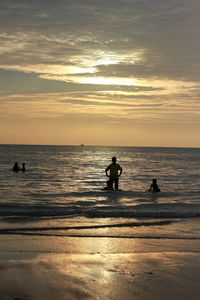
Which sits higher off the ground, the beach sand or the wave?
the beach sand

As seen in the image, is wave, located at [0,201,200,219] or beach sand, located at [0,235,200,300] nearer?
beach sand, located at [0,235,200,300]

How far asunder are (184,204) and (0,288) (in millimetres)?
12312

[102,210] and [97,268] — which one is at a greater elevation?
[97,268]

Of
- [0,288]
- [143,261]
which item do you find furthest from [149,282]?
[0,288]

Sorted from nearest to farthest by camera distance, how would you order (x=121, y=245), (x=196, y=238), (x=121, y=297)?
(x=121, y=297)
(x=121, y=245)
(x=196, y=238)

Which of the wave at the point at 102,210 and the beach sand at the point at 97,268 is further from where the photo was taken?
the wave at the point at 102,210

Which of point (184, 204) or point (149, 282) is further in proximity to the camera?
point (184, 204)

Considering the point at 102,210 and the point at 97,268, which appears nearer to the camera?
the point at 97,268

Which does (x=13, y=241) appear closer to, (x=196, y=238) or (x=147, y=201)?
(x=196, y=238)

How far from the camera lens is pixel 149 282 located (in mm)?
5859

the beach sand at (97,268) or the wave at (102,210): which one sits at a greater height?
the beach sand at (97,268)

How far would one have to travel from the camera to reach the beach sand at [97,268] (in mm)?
5379

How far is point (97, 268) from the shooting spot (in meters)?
6.44

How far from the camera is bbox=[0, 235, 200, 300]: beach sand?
5.38m
